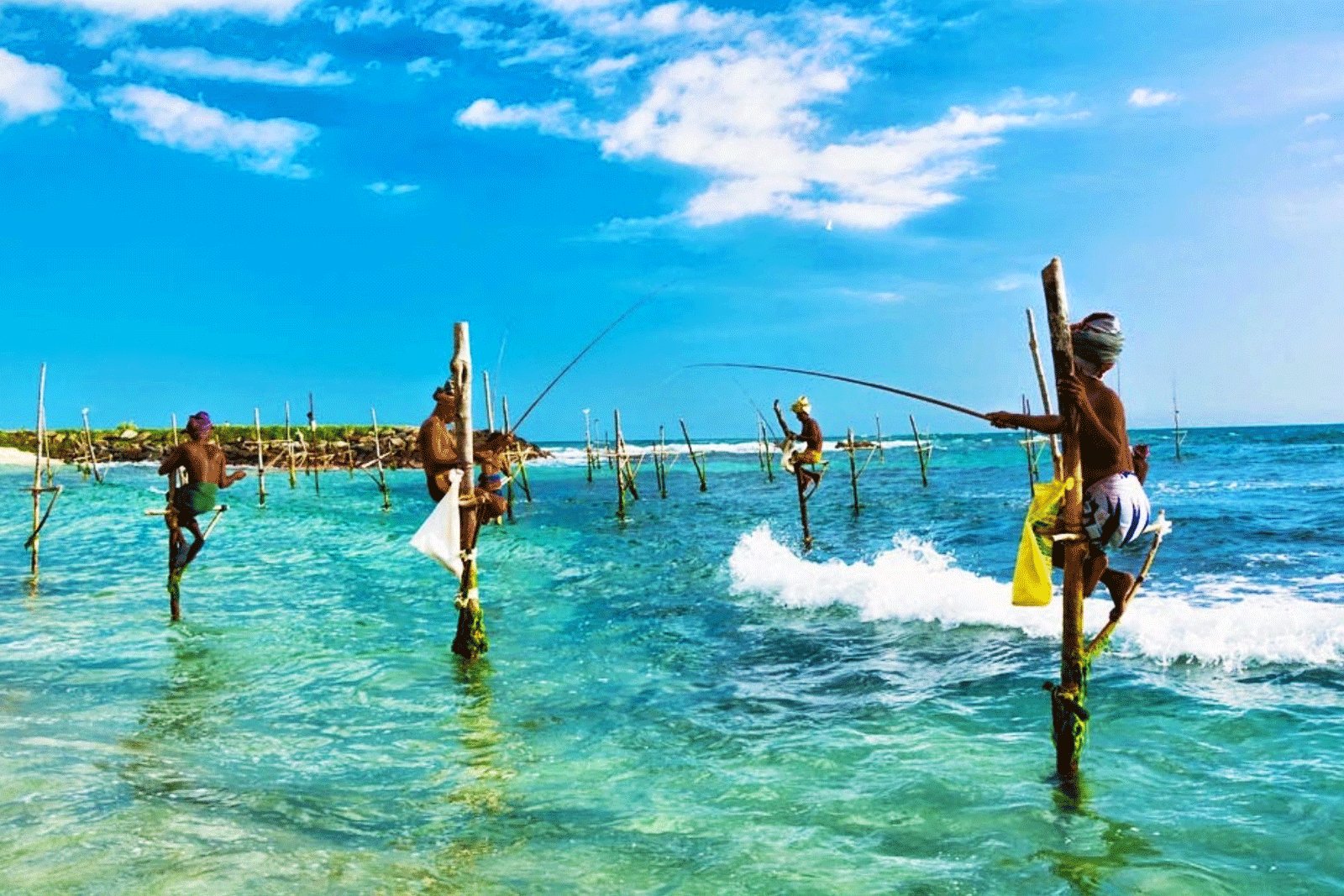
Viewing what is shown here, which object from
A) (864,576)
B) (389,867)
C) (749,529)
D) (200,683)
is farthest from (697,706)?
(749,529)

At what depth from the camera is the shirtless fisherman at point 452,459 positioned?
29.3 feet

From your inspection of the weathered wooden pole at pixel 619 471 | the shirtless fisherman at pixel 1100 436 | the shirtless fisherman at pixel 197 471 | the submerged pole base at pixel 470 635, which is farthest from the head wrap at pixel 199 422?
the weathered wooden pole at pixel 619 471

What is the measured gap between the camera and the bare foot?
215 inches

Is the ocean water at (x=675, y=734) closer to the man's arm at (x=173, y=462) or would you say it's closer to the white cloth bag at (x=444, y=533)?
the white cloth bag at (x=444, y=533)

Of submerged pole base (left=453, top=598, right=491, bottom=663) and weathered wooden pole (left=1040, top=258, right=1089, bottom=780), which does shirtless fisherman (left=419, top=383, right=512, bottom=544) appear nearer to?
submerged pole base (left=453, top=598, right=491, bottom=663)

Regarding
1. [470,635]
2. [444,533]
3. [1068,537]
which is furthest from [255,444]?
[1068,537]

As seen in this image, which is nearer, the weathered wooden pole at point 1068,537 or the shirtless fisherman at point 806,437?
the weathered wooden pole at point 1068,537

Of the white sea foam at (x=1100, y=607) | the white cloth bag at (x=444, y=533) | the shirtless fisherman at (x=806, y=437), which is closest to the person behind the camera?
the white cloth bag at (x=444, y=533)

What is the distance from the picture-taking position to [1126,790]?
5891 millimetres

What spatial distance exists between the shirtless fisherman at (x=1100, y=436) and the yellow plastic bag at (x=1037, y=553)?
29cm

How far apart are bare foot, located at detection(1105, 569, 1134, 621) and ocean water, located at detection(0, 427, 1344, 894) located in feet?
4.03

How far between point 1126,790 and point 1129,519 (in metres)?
2.02

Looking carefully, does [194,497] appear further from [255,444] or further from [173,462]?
[255,444]

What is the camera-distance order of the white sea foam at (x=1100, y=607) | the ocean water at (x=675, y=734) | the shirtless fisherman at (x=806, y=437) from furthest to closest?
the shirtless fisherman at (x=806, y=437)
the white sea foam at (x=1100, y=607)
the ocean water at (x=675, y=734)
